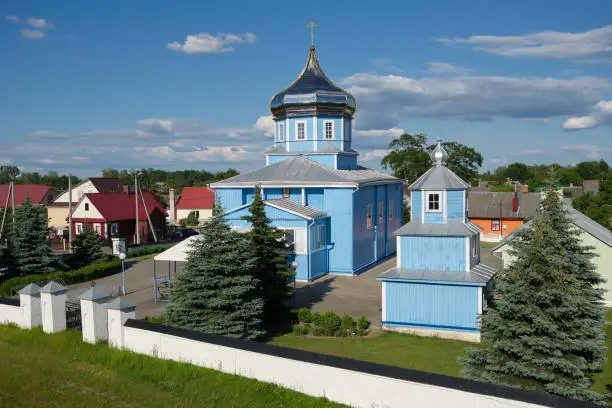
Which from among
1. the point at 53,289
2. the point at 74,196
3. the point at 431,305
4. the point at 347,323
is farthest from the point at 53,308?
the point at 74,196

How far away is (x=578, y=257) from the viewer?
11125 millimetres

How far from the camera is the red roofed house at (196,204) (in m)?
58.9

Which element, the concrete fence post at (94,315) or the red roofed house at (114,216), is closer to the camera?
the concrete fence post at (94,315)

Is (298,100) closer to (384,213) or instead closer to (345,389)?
(384,213)

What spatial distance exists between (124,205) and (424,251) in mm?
29856

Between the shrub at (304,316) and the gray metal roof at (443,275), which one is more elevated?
the gray metal roof at (443,275)

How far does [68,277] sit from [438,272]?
15.8m

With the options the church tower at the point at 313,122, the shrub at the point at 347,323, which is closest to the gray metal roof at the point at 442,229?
the shrub at the point at 347,323

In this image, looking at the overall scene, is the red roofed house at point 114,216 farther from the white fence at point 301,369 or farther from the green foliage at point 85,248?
the white fence at point 301,369

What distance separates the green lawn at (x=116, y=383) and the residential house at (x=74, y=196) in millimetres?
33668

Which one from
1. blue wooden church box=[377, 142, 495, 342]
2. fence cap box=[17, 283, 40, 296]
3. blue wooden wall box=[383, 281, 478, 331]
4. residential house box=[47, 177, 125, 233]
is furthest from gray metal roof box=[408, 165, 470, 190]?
residential house box=[47, 177, 125, 233]

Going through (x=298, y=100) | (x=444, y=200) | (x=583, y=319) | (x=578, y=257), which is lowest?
(x=583, y=319)

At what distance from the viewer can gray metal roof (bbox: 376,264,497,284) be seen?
15178 mm

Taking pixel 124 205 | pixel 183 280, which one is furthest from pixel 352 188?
pixel 124 205
